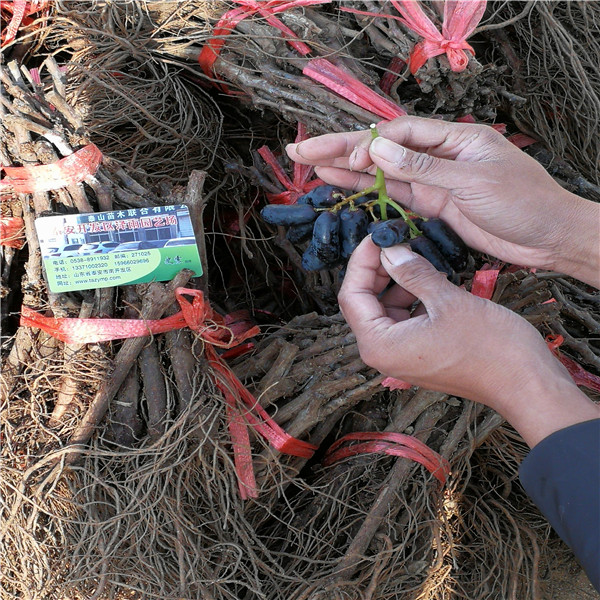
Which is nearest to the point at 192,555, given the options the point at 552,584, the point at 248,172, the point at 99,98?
the point at 248,172

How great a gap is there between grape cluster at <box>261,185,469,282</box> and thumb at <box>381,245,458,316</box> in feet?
0.10

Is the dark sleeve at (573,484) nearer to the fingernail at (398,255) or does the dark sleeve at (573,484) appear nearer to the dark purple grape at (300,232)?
the fingernail at (398,255)

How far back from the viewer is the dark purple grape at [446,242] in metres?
1.22

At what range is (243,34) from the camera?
5.32 ft

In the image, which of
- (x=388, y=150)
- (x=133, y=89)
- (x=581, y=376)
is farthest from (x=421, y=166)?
(x=133, y=89)

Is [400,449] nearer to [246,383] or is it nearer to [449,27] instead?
[246,383]

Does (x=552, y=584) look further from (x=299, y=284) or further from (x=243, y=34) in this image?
(x=243, y=34)

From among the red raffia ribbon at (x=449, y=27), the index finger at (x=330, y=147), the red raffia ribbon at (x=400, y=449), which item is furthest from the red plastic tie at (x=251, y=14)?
the red raffia ribbon at (x=400, y=449)

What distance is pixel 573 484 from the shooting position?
3.30 ft

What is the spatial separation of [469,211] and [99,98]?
116 cm

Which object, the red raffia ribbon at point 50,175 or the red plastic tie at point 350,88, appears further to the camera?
the red plastic tie at point 350,88

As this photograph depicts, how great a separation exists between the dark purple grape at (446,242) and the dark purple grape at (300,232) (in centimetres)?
24

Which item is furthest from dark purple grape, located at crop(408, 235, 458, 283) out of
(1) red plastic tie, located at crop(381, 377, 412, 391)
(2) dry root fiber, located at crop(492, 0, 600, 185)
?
(2) dry root fiber, located at crop(492, 0, 600, 185)

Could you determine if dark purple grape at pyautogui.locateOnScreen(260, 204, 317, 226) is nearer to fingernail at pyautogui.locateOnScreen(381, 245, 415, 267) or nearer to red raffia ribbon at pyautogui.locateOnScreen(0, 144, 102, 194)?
fingernail at pyautogui.locateOnScreen(381, 245, 415, 267)
